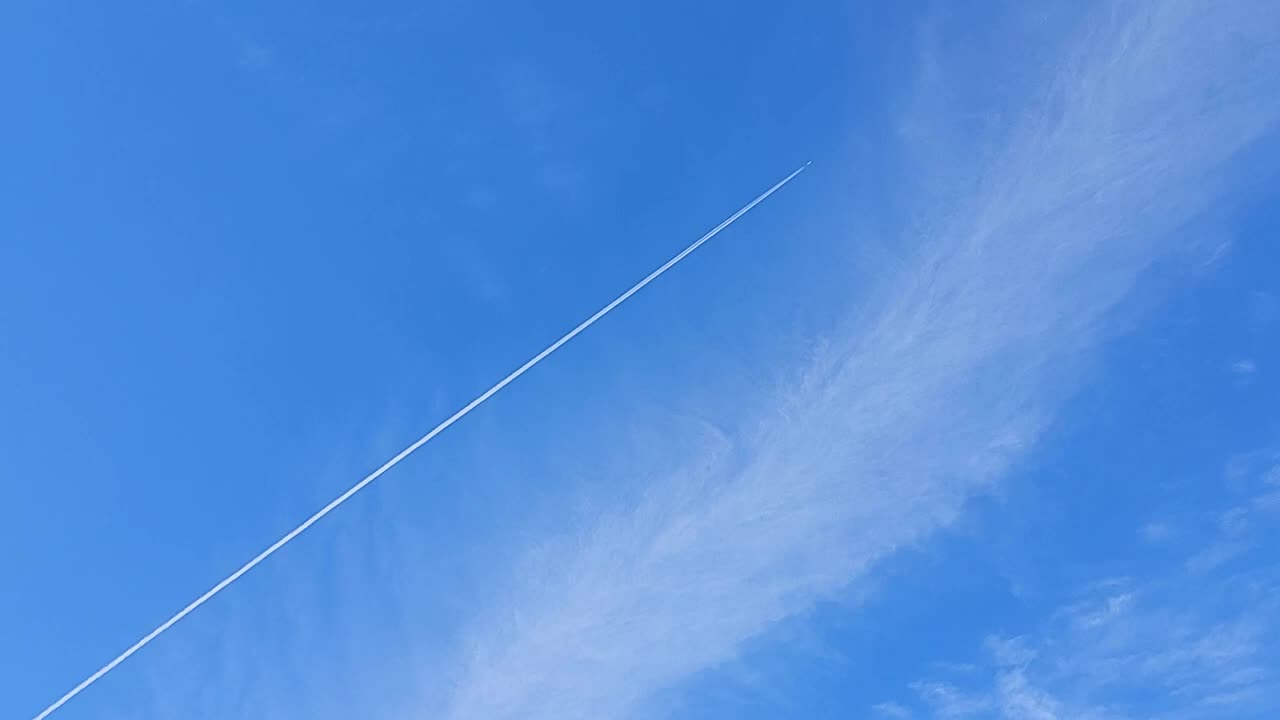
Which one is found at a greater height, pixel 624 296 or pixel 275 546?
pixel 624 296

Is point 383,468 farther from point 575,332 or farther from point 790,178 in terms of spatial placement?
point 790,178

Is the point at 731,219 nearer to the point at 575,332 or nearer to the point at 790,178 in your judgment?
the point at 790,178

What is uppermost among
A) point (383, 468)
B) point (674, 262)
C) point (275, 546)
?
point (674, 262)

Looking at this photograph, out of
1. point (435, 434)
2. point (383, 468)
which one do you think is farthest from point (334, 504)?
point (435, 434)

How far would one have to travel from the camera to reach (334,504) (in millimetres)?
17094

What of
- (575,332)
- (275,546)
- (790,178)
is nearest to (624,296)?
(575,332)

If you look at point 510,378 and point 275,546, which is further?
point 510,378

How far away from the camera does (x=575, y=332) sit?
723 inches

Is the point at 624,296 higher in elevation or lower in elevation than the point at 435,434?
higher

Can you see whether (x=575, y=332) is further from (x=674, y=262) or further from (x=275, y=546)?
(x=275, y=546)

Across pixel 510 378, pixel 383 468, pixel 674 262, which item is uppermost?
pixel 674 262

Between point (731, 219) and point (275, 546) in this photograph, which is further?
point (731, 219)

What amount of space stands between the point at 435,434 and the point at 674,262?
5.37 metres

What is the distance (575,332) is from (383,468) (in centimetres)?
417
